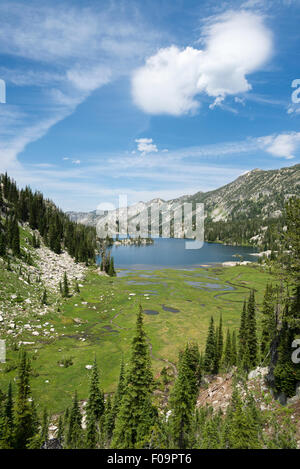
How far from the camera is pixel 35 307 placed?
6184 cm

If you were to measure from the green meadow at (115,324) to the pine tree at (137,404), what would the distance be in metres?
15.8

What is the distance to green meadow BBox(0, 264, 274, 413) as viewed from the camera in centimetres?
3997

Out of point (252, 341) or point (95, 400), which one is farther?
point (252, 341)

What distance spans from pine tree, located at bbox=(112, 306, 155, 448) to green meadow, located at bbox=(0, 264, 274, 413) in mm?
15823

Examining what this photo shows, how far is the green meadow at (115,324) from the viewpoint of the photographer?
3997 cm

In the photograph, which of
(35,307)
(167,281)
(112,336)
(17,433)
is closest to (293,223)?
(17,433)

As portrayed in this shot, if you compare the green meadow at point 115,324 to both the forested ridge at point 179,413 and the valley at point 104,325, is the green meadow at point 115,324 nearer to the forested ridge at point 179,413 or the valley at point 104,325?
the valley at point 104,325

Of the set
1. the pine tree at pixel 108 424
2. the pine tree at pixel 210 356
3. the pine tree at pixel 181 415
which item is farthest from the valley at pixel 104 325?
A: the pine tree at pixel 181 415

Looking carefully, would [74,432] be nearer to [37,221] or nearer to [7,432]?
[7,432]

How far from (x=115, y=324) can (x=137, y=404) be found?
48.7 m

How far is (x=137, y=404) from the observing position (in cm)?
1989

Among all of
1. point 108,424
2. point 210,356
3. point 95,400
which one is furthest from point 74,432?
point 210,356

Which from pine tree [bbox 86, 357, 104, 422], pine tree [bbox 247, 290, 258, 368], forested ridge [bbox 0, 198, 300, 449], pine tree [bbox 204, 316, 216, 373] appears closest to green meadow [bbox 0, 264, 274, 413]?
forested ridge [bbox 0, 198, 300, 449]

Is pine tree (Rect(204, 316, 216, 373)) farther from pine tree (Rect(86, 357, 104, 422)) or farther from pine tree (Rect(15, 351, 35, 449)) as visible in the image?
pine tree (Rect(15, 351, 35, 449))
